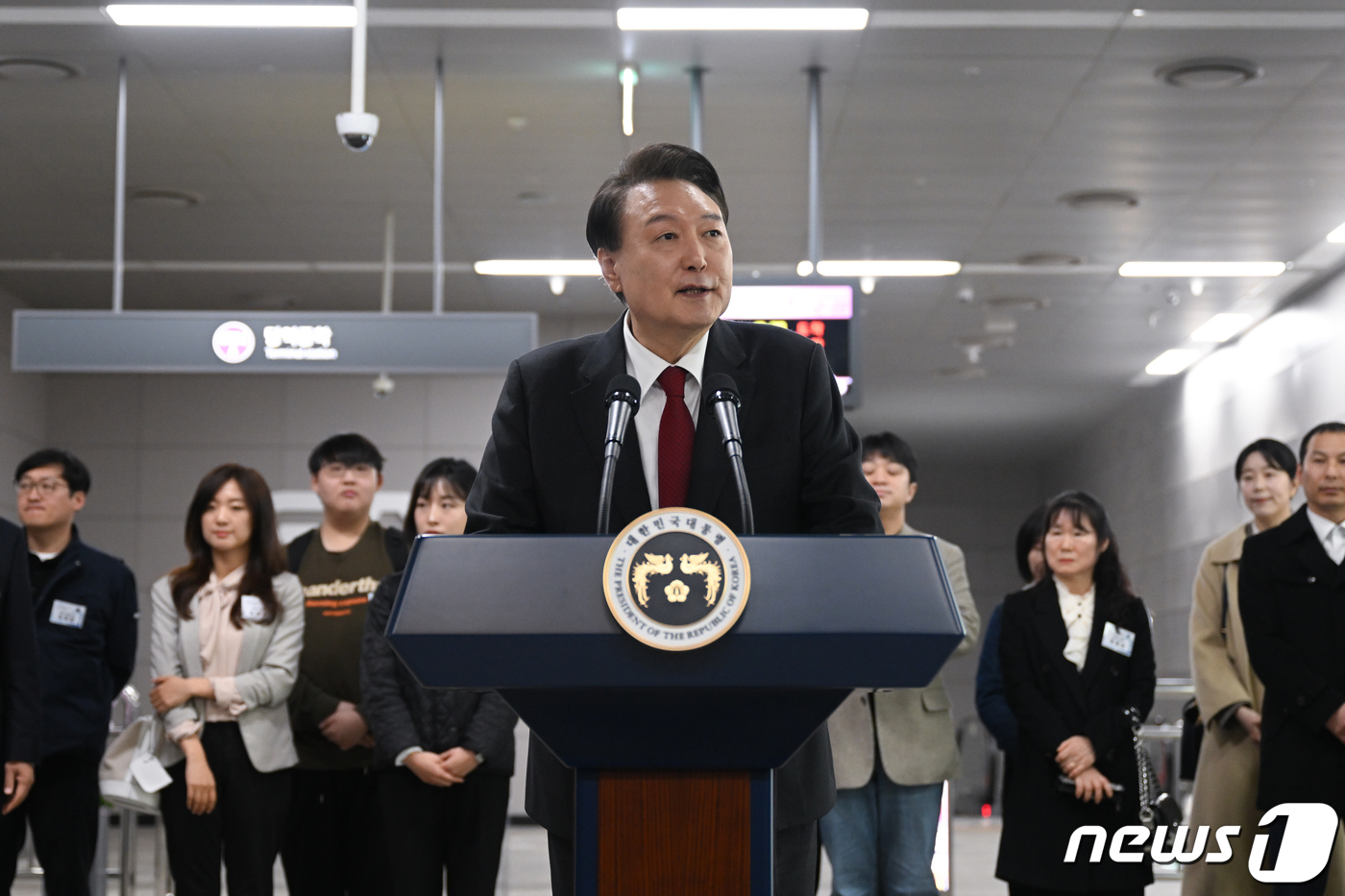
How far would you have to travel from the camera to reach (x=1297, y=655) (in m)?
3.80

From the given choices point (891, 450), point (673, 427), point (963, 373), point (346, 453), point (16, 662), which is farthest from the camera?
point (963, 373)

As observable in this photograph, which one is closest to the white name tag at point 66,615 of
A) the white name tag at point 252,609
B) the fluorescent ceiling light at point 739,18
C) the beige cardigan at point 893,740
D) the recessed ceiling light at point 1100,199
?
the white name tag at point 252,609

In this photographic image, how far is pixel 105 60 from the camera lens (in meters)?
6.21

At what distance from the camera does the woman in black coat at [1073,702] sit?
3871 mm

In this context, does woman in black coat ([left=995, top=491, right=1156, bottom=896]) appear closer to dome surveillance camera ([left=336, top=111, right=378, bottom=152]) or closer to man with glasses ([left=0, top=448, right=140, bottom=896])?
man with glasses ([left=0, top=448, right=140, bottom=896])

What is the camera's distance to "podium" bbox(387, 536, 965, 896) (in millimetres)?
1188

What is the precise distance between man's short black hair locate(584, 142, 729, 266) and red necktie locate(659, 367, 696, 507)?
0.22 m

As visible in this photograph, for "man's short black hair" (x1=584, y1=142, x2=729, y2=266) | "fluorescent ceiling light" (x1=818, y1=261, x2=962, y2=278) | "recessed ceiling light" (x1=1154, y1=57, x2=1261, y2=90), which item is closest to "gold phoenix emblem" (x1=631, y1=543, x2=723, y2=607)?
"man's short black hair" (x1=584, y1=142, x2=729, y2=266)

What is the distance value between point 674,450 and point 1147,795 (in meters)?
2.85

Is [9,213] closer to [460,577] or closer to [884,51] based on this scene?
[884,51]

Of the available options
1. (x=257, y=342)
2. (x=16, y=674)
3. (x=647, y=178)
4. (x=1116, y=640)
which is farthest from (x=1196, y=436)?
(x=647, y=178)

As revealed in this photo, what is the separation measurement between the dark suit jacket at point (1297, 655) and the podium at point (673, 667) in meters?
2.89

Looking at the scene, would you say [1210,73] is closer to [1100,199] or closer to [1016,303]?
[1100,199]

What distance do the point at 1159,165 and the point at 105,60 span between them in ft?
16.6
